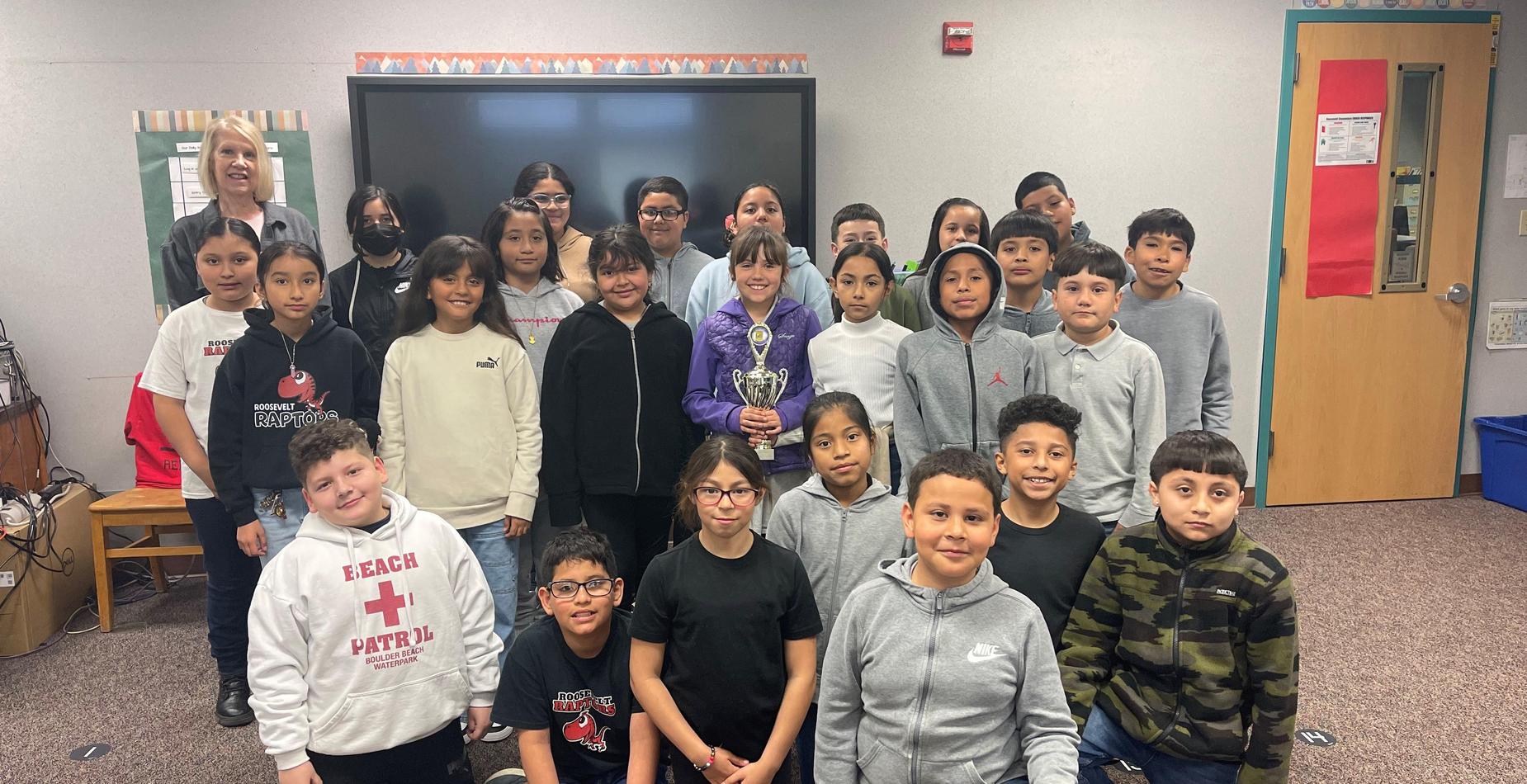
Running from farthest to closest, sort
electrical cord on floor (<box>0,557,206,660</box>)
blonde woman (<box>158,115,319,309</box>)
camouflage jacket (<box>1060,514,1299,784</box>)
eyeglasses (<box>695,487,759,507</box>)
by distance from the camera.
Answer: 1. electrical cord on floor (<box>0,557,206,660</box>)
2. blonde woman (<box>158,115,319,309</box>)
3. eyeglasses (<box>695,487,759,507</box>)
4. camouflage jacket (<box>1060,514,1299,784</box>)

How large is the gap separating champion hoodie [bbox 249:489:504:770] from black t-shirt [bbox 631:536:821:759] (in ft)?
1.38

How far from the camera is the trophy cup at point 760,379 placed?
2.46 m

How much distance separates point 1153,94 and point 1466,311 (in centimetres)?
184

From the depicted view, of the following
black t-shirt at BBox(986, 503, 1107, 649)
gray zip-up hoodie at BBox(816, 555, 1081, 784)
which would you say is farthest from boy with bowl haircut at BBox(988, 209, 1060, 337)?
gray zip-up hoodie at BBox(816, 555, 1081, 784)

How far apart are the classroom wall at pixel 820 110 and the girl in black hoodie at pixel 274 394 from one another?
1622 mm

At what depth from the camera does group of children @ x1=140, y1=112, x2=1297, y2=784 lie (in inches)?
70.4

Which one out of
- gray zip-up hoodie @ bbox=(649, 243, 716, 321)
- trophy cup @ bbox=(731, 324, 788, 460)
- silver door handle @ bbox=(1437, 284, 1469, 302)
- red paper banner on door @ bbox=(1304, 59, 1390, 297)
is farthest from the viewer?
silver door handle @ bbox=(1437, 284, 1469, 302)

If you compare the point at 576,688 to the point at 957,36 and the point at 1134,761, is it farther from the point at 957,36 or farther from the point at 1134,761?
the point at 957,36

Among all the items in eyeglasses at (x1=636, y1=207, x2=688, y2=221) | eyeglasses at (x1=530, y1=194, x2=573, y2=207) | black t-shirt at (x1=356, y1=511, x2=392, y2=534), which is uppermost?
eyeglasses at (x1=530, y1=194, x2=573, y2=207)

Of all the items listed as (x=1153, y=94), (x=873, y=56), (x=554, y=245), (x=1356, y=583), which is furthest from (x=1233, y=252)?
(x=554, y=245)

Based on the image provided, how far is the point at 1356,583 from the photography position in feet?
11.6

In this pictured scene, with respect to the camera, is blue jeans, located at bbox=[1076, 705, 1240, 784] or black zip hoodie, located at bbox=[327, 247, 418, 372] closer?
blue jeans, located at bbox=[1076, 705, 1240, 784]

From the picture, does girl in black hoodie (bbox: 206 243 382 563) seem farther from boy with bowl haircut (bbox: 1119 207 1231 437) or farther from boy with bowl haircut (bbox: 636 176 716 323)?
boy with bowl haircut (bbox: 1119 207 1231 437)

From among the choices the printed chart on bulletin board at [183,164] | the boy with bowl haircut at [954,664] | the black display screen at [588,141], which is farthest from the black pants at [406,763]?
the printed chart on bulletin board at [183,164]
